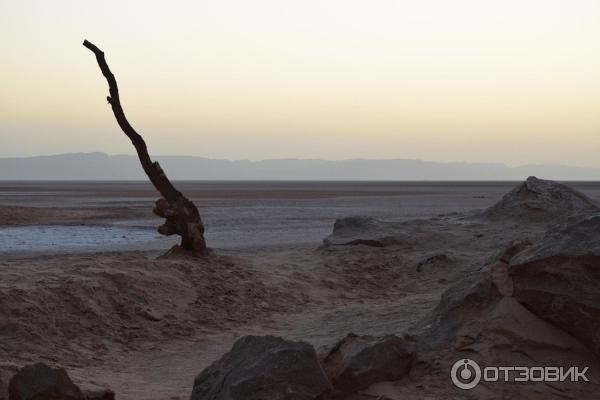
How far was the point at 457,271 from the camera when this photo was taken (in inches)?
508

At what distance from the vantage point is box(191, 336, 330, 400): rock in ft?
16.4

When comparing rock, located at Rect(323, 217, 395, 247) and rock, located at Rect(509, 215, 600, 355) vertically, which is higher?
rock, located at Rect(509, 215, 600, 355)

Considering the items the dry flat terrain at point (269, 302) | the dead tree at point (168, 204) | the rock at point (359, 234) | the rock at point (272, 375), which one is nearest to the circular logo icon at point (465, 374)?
the dry flat terrain at point (269, 302)

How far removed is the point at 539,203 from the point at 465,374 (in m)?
12.3

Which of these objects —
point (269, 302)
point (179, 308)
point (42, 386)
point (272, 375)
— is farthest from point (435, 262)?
point (42, 386)

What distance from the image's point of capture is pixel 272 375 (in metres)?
5.04

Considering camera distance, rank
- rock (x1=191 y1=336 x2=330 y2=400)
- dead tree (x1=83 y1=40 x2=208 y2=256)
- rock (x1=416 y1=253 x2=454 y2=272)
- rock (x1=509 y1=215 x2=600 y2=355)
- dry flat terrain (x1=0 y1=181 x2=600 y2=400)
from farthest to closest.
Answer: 1. rock (x1=416 y1=253 x2=454 y2=272)
2. dead tree (x1=83 y1=40 x2=208 y2=256)
3. dry flat terrain (x1=0 y1=181 x2=600 y2=400)
4. rock (x1=509 y1=215 x2=600 y2=355)
5. rock (x1=191 y1=336 x2=330 y2=400)

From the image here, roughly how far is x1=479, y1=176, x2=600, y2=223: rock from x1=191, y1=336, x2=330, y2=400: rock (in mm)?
12384

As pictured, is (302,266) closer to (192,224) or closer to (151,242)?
(192,224)

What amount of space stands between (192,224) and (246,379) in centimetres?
775

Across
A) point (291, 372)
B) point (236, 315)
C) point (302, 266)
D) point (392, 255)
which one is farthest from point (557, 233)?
point (392, 255)

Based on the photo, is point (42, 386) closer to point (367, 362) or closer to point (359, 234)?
point (367, 362)

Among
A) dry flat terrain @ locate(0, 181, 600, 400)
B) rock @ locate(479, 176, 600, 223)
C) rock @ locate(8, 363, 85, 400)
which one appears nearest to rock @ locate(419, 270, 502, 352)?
dry flat terrain @ locate(0, 181, 600, 400)

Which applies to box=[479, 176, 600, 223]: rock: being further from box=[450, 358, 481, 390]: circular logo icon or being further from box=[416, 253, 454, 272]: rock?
box=[450, 358, 481, 390]: circular logo icon
